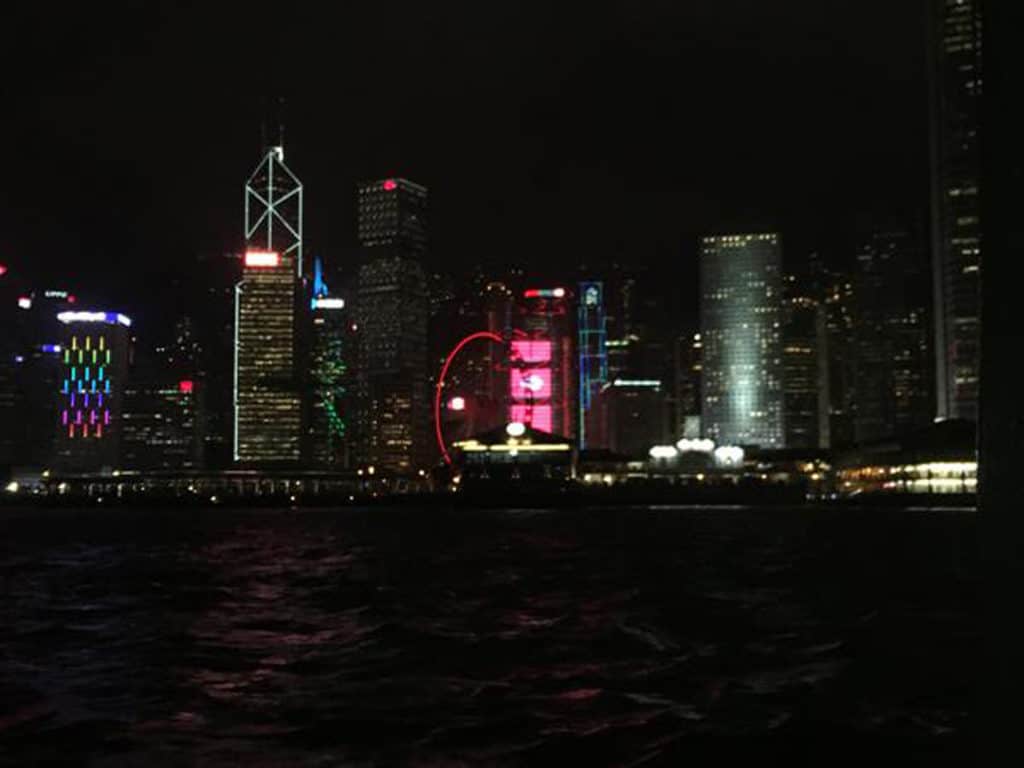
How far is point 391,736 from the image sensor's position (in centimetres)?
1327

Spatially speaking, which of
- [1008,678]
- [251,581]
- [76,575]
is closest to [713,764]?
[1008,678]

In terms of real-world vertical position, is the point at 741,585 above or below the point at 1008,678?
below

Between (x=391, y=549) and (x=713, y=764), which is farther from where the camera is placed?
(x=391, y=549)

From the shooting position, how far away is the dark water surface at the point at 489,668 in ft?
41.7

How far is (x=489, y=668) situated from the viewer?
18875mm

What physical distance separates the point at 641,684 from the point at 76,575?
33175mm

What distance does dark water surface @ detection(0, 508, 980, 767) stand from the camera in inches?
500

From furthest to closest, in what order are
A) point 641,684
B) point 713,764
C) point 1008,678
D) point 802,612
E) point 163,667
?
point 802,612
point 163,667
point 641,684
point 713,764
point 1008,678

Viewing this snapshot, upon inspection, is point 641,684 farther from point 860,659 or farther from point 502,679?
point 860,659

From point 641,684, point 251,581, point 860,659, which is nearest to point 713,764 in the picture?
point 641,684

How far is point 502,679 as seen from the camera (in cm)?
1766

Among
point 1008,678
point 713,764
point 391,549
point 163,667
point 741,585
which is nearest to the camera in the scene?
point 1008,678

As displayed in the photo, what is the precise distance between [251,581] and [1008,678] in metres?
36.3

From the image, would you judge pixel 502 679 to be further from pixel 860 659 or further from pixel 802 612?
pixel 802 612
